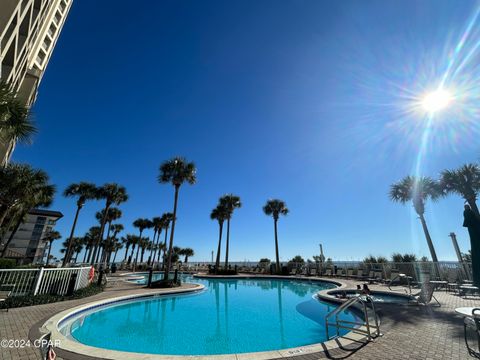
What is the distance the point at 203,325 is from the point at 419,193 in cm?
2331

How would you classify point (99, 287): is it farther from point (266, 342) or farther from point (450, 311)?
point (450, 311)

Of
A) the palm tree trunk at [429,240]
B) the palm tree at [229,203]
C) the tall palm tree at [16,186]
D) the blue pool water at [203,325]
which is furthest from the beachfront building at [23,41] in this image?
the palm tree trunk at [429,240]

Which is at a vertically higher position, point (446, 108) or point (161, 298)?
point (446, 108)

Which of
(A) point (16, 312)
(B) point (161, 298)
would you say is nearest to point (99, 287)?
(B) point (161, 298)

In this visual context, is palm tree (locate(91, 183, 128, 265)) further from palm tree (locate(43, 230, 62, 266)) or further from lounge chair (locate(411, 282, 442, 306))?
palm tree (locate(43, 230, 62, 266))

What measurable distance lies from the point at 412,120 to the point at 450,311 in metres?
8.98

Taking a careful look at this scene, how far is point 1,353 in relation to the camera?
4.44m

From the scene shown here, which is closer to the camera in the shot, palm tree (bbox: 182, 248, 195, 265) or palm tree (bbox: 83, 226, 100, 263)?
palm tree (bbox: 83, 226, 100, 263)

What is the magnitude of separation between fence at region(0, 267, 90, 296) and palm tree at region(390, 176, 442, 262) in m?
27.0

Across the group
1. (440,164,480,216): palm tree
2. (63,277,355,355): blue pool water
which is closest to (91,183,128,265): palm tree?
(63,277,355,355): blue pool water

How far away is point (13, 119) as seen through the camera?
6.76m

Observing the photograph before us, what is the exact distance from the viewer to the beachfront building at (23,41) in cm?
975

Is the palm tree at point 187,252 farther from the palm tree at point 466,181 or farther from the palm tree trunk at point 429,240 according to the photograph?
the palm tree at point 466,181

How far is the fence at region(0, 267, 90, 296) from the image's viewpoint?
941 cm
